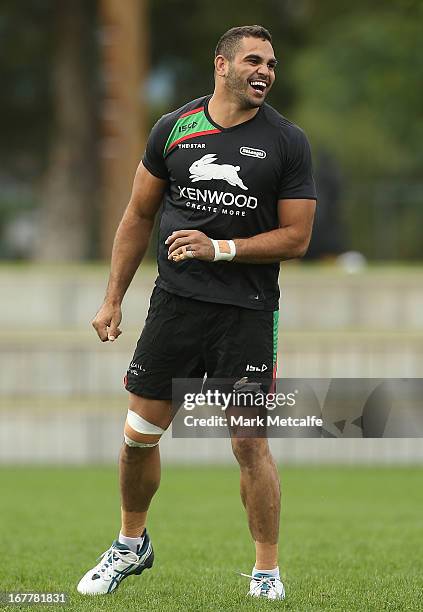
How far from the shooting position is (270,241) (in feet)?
18.3

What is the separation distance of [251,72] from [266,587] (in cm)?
210

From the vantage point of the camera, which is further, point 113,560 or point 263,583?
point 113,560

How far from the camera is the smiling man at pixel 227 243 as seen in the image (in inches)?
220

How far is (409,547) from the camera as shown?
7.27m

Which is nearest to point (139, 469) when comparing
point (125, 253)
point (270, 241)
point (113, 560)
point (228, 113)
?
point (113, 560)

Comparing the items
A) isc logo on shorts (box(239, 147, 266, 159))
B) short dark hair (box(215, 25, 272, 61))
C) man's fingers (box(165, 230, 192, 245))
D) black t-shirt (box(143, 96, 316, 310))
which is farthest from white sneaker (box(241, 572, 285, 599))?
short dark hair (box(215, 25, 272, 61))

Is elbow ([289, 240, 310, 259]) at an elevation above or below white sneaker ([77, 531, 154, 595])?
above

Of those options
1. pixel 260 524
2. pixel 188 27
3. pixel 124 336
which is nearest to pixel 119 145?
pixel 124 336

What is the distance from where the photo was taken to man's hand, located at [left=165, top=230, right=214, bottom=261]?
216 inches

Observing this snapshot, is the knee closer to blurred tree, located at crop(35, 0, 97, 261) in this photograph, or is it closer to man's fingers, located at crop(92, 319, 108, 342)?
man's fingers, located at crop(92, 319, 108, 342)

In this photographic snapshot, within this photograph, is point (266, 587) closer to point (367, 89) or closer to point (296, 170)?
point (296, 170)

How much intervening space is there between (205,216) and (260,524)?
1.29 m

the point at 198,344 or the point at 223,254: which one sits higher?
the point at 223,254

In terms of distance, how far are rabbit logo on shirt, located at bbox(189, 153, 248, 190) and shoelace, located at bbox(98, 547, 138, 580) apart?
1640 millimetres
